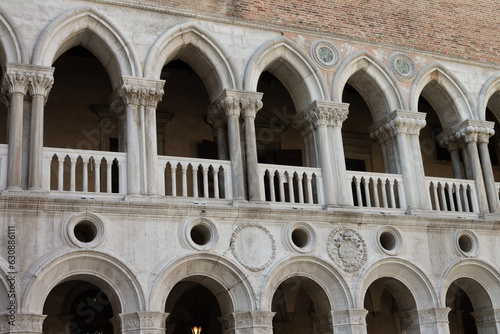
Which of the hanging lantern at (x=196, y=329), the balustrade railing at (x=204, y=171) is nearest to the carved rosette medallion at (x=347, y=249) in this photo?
the balustrade railing at (x=204, y=171)

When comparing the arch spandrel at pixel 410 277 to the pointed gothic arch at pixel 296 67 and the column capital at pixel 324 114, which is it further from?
the pointed gothic arch at pixel 296 67

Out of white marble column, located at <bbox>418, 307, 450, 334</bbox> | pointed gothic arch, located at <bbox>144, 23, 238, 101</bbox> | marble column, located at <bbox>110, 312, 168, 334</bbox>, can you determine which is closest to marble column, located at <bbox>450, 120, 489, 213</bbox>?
white marble column, located at <bbox>418, 307, 450, 334</bbox>

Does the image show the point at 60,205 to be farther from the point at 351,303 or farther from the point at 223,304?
the point at 351,303

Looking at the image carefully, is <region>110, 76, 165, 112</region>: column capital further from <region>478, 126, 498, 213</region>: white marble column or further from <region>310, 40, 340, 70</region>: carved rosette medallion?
<region>478, 126, 498, 213</region>: white marble column

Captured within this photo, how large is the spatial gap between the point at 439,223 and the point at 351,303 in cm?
228

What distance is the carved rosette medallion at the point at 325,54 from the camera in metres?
12.5

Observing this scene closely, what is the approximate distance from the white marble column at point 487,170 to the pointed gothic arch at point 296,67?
134 inches

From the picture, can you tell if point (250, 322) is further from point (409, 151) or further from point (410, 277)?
point (409, 151)

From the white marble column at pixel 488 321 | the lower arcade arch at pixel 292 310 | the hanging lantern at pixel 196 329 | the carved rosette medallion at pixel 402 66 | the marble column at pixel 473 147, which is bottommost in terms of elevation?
the white marble column at pixel 488 321

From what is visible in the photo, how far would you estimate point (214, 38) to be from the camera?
11789mm

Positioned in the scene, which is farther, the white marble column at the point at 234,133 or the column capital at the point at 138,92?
the white marble column at the point at 234,133

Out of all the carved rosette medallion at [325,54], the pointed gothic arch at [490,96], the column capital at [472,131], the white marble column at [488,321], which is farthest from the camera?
the pointed gothic arch at [490,96]

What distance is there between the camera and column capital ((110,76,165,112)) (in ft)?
35.8

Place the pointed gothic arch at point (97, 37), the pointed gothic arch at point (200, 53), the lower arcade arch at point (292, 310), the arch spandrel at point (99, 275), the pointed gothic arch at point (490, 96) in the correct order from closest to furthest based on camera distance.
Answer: the arch spandrel at point (99, 275), the pointed gothic arch at point (97, 37), the pointed gothic arch at point (200, 53), the pointed gothic arch at point (490, 96), the lower arcade arch at point (292, 310)
